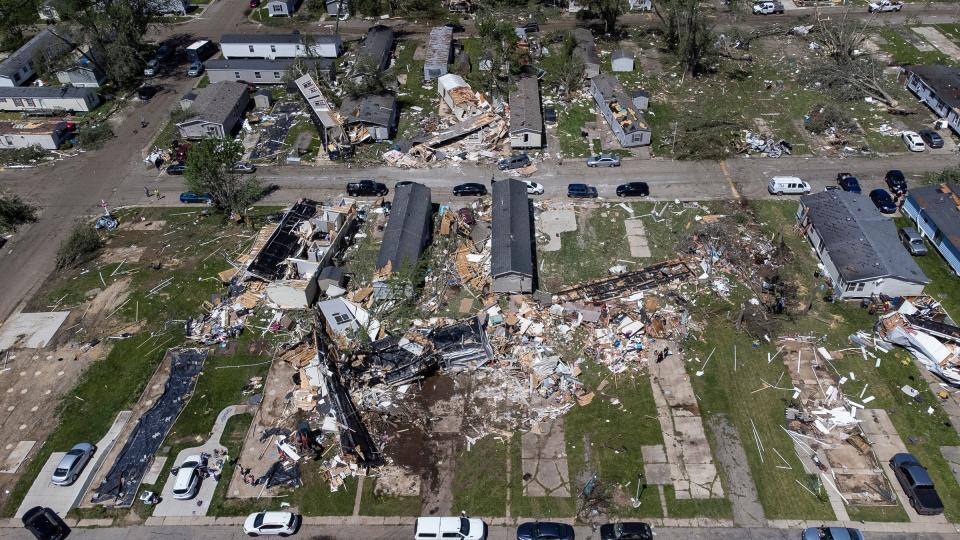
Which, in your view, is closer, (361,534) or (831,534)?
(831,534)

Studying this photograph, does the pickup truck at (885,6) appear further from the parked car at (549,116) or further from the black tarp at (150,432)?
the black tarp at (150,432)

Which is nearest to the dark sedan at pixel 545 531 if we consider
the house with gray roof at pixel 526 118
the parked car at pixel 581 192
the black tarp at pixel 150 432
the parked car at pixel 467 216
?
the black tarp at pixel 150 432

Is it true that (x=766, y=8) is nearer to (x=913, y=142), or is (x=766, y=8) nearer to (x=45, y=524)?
(x=913, y=142)

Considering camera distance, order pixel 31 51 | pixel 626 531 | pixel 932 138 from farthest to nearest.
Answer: pixel 31 51
pixel 932 138
pixel 626 531

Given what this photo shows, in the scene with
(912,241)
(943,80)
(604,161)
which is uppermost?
(943,80)

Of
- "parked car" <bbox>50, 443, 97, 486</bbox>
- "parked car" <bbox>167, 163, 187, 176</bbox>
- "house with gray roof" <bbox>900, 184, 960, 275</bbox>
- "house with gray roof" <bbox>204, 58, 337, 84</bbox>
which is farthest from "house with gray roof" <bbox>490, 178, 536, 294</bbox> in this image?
"house with gray roof" <bbox>204, 58, 337, 84</bbox>

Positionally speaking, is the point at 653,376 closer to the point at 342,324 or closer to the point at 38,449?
the point at 342,324

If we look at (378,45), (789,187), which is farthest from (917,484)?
(378,45)
